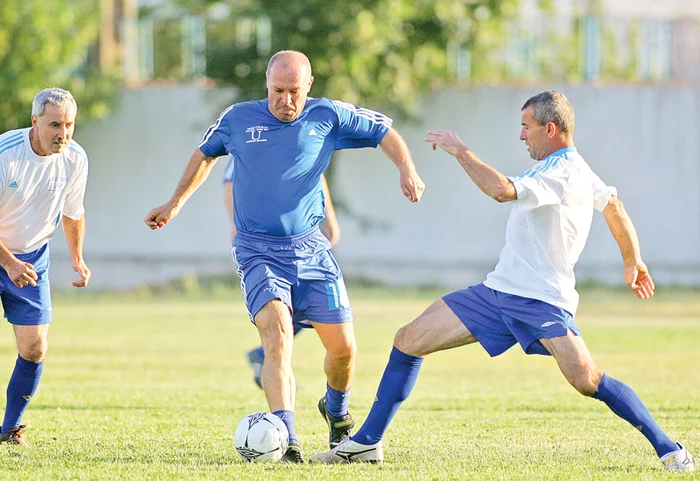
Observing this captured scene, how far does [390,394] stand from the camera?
23.4 ft

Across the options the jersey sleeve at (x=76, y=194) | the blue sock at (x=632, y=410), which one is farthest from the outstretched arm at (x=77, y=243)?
the blue sock at (x=632, y=410)

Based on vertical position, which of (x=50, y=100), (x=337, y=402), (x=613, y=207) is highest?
(x=50, y=100)

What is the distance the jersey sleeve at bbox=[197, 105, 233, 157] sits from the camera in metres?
7.43

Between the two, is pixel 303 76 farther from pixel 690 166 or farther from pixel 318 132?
pixel 690 166

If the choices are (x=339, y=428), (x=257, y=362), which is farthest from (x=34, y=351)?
(x=257, y=362)

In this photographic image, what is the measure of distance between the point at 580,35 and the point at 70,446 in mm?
21913

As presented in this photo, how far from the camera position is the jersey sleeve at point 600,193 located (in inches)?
275

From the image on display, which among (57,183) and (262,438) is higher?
(57,183)

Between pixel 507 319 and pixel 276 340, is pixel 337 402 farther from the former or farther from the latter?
pixel 507 319

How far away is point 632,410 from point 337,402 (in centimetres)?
185

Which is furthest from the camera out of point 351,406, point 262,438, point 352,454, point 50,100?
point 351,406

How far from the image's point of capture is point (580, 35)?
27.5 meters

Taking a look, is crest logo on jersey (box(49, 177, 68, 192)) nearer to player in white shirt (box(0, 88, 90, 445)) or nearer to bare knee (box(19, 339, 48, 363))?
player in white shirt (box(0, 88, 90, 445))

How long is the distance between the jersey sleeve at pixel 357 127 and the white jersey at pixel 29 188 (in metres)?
1.73
